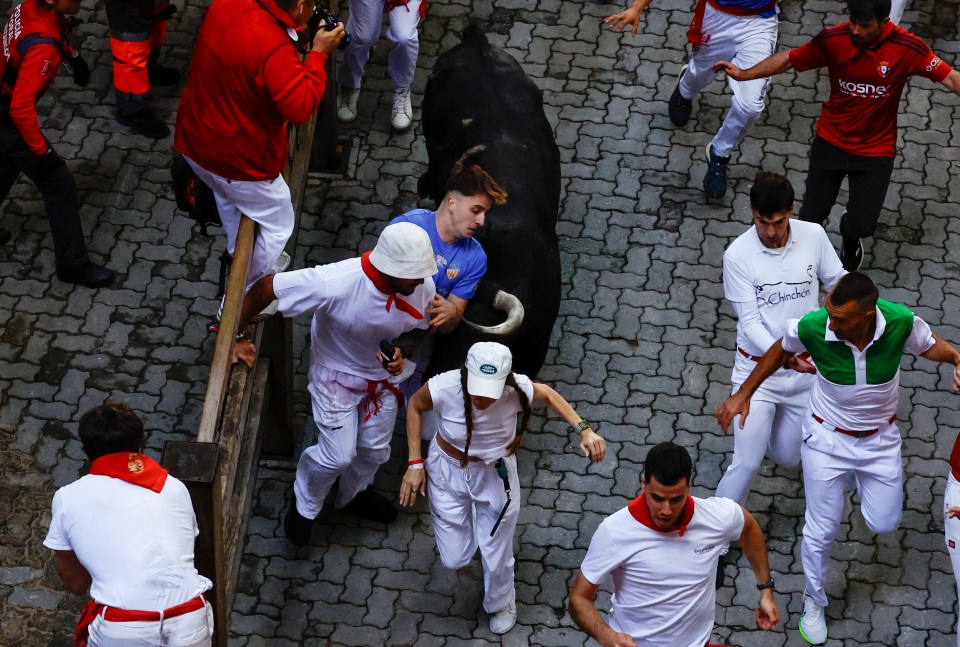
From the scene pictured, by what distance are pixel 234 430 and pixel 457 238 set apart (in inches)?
59.9

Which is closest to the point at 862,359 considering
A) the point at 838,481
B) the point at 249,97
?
the point at 838,481

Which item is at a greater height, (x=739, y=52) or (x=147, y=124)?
(x=739, y=52)

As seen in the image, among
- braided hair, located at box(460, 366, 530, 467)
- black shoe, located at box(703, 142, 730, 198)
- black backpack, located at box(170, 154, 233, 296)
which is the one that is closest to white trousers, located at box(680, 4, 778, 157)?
black shoe, located at box(703, 142, 730, 198)

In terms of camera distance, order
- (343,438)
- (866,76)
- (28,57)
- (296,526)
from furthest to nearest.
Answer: (866,76)
(28,57)
(296,526)
(343,438)

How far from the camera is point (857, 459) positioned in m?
6.85

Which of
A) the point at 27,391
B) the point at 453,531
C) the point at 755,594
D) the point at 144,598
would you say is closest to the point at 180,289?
the point at 27,391

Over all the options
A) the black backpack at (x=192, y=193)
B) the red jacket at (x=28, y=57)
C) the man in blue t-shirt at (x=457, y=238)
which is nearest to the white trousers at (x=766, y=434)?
the man in blue t-shirt at (x=457, y=238)

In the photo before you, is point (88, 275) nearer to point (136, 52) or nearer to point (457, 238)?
point (136, 52)

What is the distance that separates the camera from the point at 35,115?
8.09 meters

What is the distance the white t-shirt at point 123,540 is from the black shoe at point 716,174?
5246mm

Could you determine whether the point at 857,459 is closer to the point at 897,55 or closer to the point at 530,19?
the point at 897,55

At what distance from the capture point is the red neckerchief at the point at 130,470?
554 centimetres

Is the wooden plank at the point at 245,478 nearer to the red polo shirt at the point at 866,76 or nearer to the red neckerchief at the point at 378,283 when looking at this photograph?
the red neckerchief at the point at 378,283

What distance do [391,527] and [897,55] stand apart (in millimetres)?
4113
